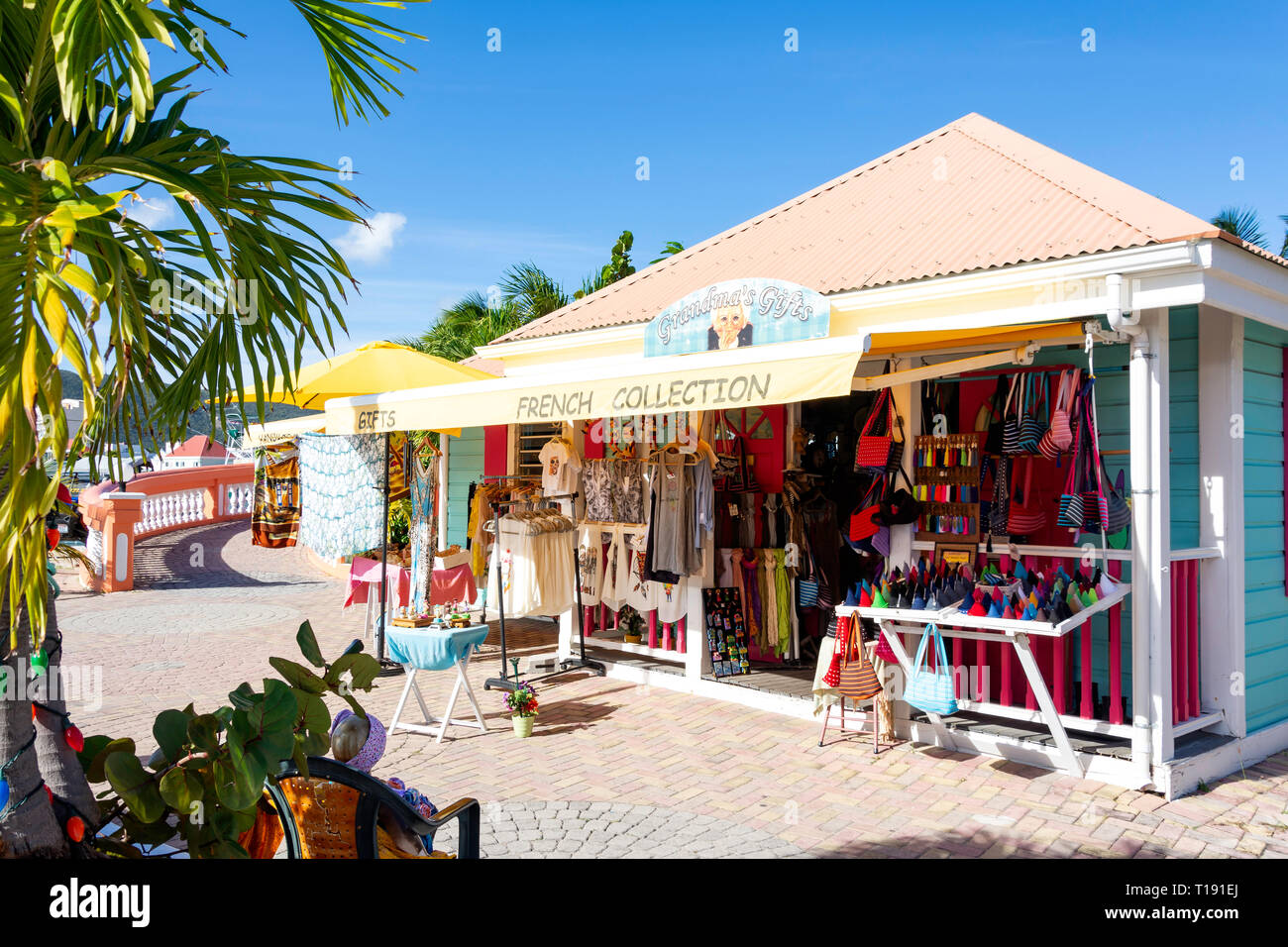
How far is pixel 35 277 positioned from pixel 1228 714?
23.5 ft

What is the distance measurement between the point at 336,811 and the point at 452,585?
22.0 ft

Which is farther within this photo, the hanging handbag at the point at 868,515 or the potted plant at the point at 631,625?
the potted plant at the point at 631,625

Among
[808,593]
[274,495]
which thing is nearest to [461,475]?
[274,495]

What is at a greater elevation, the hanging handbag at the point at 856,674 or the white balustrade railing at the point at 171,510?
the white balustrade railing at the point at 171,510

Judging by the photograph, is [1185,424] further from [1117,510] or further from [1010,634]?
[1010,634]

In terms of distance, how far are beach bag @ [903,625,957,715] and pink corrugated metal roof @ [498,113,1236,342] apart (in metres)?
2.52

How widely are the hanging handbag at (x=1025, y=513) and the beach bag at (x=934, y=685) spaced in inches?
52.4

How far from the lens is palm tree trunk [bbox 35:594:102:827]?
2.78 m

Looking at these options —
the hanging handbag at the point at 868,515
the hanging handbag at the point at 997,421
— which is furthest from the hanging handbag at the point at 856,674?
the hanging handbag at the point at 997,421

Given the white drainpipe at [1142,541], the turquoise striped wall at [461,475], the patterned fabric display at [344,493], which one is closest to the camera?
the white drainpipe at [1142,541]

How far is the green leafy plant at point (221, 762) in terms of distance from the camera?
99.5 inches

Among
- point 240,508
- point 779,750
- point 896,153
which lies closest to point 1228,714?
point 779,750

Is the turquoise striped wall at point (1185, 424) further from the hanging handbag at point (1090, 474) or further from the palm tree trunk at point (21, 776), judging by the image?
the palm tree trunk at point (21, 776)

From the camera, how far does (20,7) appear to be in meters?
2.21
